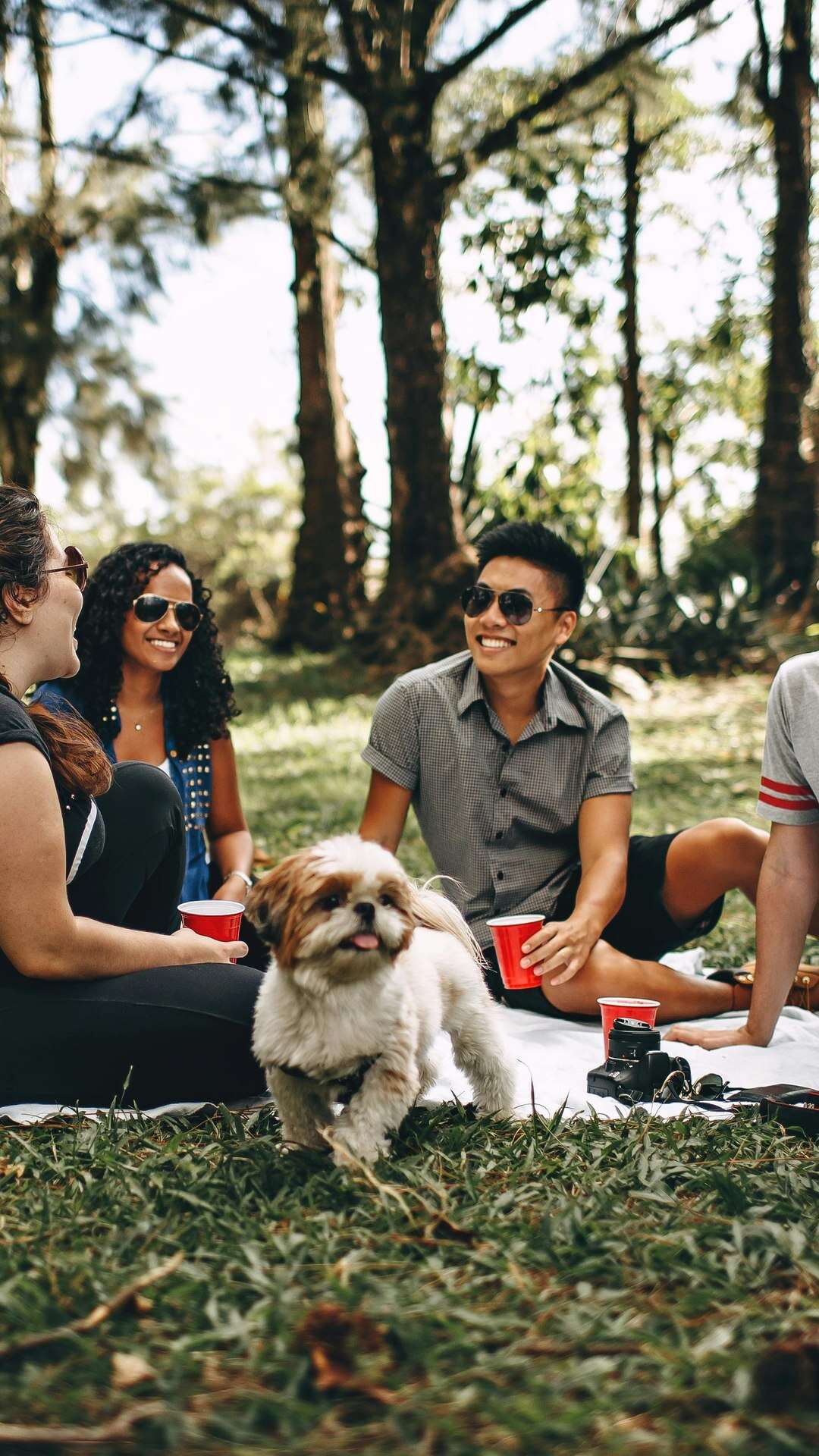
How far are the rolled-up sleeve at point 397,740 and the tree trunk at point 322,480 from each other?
36.9ft

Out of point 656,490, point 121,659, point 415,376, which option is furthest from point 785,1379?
point 656,490

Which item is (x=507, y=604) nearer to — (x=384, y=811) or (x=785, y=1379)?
(x=384, y=811)

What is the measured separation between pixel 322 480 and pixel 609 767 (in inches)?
498

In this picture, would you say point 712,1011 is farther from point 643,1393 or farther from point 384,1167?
point 643,1393

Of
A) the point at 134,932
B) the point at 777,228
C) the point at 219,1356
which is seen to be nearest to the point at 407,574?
the point at 777,228


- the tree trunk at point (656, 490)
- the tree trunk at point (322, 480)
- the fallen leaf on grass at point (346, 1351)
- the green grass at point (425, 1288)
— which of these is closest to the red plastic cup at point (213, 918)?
the green grass at point (425, 1288)

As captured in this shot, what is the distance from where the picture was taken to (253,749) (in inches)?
426

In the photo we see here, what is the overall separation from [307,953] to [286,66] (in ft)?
34.9

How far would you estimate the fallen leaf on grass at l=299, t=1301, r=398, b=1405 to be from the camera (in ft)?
6.03

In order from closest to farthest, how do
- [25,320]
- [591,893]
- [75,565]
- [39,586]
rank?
[39,586] → [75,565] → [591,893] → [25,320]

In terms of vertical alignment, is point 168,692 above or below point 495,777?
above

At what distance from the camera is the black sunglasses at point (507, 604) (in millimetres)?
4168

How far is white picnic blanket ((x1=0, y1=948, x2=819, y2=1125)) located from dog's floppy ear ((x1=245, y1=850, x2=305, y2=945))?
2.63ft

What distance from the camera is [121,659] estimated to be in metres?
4.48
